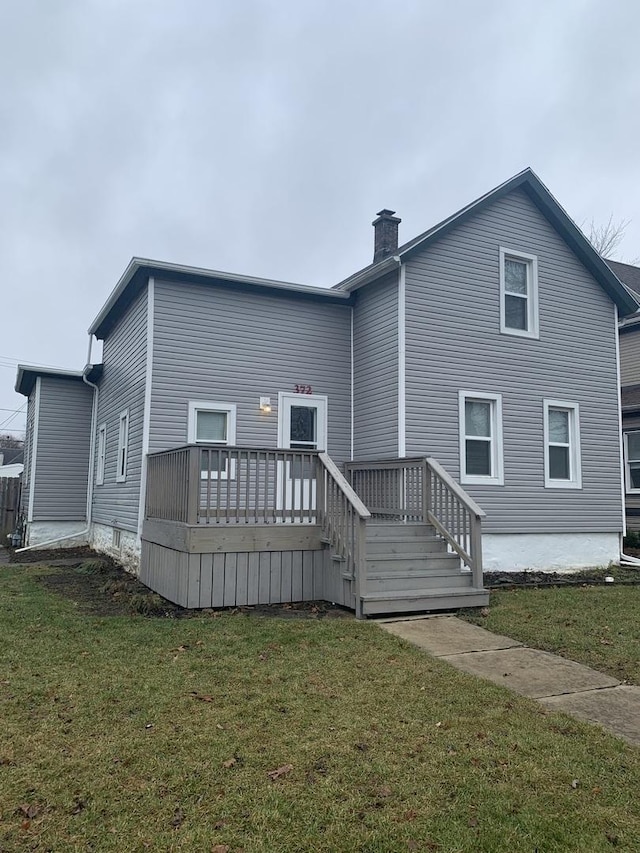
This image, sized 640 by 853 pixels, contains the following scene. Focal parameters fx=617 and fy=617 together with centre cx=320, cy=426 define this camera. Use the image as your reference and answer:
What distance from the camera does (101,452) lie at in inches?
539

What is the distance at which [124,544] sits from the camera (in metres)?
11.0

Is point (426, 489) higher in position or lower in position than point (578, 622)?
higher

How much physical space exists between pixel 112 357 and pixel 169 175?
56.6 feet

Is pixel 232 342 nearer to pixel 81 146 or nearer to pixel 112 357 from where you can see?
pixel 112 357

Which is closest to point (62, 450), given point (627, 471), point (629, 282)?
point (627, 471)

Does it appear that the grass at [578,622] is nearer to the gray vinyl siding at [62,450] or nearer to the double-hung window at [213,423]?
the double-hung window at [213,423]

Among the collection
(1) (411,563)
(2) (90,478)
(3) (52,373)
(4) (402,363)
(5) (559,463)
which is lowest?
(1) (411,563)

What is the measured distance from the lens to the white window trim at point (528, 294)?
11.1 m

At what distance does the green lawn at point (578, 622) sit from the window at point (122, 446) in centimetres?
684

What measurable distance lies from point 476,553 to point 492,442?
3.56 metres

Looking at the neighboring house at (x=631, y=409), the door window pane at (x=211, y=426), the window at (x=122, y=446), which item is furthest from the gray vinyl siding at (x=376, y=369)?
the neighboring house at (x=631, y=409)

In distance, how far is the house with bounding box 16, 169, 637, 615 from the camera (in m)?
8.62

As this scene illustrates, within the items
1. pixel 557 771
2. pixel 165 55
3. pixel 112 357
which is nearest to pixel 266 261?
pixel 165 55

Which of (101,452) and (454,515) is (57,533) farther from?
(454,515)
